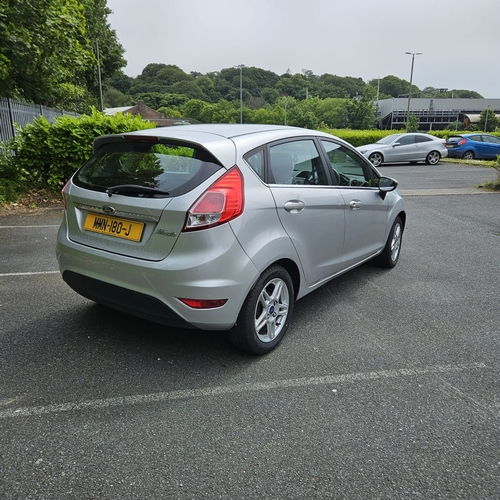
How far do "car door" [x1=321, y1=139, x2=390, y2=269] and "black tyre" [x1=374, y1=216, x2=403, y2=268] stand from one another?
0.34 metres

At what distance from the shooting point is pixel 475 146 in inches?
951

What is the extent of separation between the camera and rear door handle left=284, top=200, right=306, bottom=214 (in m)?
3.44

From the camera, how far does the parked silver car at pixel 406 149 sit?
67.4 ft

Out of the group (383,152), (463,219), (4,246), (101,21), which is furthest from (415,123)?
(4,246)

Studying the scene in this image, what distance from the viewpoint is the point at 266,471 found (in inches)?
89.0

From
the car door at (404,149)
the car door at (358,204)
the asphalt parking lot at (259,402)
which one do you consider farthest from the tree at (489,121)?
the asphalt parking lot at (259,402)

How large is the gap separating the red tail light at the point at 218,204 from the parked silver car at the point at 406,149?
18.2 meters

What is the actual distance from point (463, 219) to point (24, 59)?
30.9ft

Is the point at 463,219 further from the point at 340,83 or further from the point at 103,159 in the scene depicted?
the point at 340,83

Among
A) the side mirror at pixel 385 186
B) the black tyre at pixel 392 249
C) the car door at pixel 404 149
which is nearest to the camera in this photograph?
the side mirror at pixel 385 186

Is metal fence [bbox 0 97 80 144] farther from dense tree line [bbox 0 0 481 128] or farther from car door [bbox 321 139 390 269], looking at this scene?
car door [bbox 321 139 390 269]

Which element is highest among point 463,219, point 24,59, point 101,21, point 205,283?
point 101,21

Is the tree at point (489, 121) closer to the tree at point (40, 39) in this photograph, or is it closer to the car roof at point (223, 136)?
the tree at point (40, 39)

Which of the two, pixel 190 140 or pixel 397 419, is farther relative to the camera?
pixel 190 140
